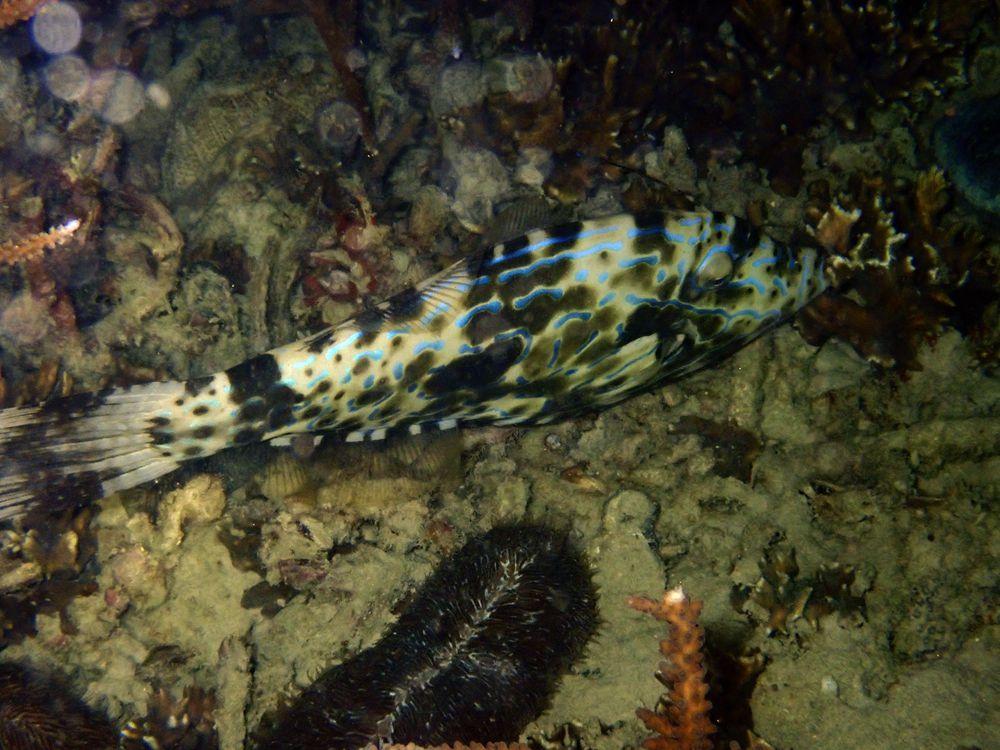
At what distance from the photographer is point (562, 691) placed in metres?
3.90

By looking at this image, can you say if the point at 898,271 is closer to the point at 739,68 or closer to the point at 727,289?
the point at 727,289

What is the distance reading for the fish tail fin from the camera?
11.6 feet

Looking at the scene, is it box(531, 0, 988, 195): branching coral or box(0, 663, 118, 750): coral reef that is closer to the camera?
box(0, 663, 118, 750): coral reef

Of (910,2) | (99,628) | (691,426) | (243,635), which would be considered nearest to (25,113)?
(99,628)

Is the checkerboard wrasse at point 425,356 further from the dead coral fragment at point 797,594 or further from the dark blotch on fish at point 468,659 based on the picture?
the dead coral fragment at point 797,594

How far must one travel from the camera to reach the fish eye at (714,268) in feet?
12.7

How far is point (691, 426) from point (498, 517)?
1.59 metres

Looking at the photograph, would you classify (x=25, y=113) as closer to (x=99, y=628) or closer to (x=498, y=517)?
(x=99, y=628)

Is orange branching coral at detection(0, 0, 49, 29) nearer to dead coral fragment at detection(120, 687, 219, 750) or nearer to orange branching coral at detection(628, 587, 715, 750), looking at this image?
dead coral fragment at detection(120, 687, 219, 750)

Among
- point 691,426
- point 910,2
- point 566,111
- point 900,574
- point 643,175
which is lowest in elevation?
point 900,574

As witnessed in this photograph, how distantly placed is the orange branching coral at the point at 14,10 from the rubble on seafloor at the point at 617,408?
44.0 inches

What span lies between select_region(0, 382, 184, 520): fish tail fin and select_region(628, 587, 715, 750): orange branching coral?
2963 mm

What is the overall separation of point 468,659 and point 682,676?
1259mm

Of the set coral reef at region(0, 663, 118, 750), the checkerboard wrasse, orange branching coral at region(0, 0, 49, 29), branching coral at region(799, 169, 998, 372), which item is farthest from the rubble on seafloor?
orange branching coral at region(0, 0, 49, 29)
